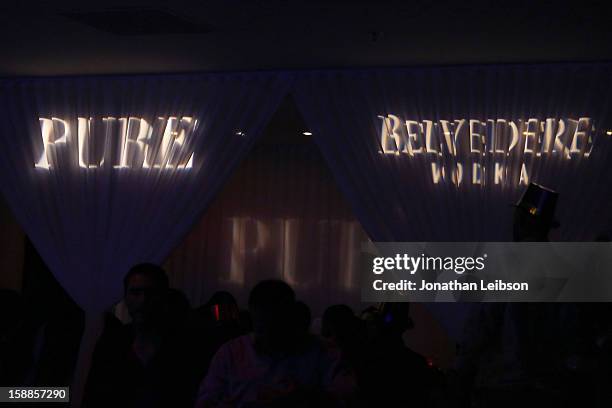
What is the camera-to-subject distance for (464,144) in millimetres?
6379

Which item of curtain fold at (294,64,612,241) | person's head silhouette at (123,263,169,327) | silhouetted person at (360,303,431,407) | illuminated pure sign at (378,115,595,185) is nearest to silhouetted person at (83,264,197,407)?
person's head silhouette at (123,263,169,327)

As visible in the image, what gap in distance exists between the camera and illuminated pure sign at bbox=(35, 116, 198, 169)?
686 cm

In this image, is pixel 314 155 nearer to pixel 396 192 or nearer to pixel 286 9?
pixel 396 192

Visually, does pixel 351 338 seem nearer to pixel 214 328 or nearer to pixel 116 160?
pixel 214 328

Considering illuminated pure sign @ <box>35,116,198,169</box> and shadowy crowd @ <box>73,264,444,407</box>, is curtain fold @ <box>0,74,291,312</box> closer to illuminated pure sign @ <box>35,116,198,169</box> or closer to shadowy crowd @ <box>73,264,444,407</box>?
illuminated pure sign @ <box>35,116,198,169</box>

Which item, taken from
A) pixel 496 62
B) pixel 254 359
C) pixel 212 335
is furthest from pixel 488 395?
pixel 496 62

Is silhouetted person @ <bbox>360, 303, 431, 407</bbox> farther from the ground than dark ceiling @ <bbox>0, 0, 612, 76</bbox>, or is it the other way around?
dark ceiling @ <bbox>0, 0, 612, 76</bbox>

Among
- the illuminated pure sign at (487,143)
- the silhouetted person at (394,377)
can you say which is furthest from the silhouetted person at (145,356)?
the illuminated pure sign at (487,143)

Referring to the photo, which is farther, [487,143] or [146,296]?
[487,143]

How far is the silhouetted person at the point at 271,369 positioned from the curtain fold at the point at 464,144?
10.5 ft

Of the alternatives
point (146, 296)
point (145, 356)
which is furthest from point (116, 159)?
point (145, 356)

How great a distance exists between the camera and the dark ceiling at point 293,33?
17.0ft

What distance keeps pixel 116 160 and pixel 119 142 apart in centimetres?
15

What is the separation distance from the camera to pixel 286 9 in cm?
521
